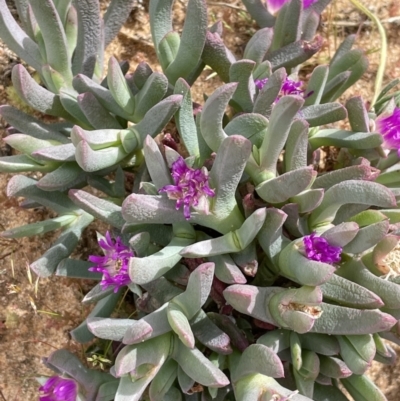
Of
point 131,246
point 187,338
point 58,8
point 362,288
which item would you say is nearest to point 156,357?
point 187,338

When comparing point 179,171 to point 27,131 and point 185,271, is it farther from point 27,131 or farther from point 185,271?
point 27,131

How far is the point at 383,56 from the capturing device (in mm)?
1956

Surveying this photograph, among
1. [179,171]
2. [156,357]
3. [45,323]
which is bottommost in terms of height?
[45,323]

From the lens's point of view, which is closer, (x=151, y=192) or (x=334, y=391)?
(x=151, y=192)

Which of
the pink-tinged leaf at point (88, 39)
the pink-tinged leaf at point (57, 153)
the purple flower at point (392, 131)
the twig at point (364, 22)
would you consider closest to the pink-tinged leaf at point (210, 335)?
the pink-tinged leaf at point (57, 153)

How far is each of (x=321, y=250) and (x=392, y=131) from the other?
46 cm

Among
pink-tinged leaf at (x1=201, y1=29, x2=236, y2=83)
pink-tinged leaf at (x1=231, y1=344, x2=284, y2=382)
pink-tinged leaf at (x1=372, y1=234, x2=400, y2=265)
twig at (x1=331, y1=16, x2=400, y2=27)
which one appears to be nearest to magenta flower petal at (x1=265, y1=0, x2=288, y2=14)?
pink-tinged leaf at (x1=201, y1=29, x2=236, y2=83)

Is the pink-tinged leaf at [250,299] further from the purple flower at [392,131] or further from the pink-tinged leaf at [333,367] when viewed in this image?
the purple flower at [392,131]

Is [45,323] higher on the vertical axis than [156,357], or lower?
lower

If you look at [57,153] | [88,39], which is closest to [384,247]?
[57,153]

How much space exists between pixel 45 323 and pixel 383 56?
158 centimetres

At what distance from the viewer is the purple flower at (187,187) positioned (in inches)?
47.3

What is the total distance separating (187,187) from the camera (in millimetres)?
1207

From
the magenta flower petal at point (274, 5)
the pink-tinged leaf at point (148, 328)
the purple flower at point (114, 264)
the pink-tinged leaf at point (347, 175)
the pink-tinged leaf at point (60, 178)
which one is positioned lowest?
the pink-tinged leaf at point (148, 328)
